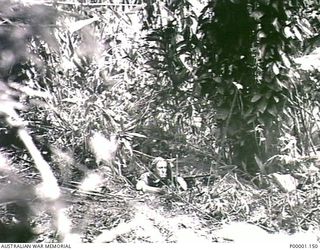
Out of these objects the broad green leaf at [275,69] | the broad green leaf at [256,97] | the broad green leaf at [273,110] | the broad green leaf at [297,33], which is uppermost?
the broad green leaf at [297,33]

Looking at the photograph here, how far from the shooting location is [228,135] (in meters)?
1.52

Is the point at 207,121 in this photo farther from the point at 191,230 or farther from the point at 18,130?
the point at 18,130

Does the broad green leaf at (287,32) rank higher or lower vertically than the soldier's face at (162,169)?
higher

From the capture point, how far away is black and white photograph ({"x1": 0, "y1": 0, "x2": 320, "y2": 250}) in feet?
4.86

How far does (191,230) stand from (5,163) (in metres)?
0.48

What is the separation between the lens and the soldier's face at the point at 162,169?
1.51 m

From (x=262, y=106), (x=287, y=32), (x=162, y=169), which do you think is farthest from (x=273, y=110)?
(x=162, y=169)

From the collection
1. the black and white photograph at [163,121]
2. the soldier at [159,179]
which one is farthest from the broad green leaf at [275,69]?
the soldier at [159,179]

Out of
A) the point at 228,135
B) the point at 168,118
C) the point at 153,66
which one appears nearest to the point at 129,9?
the point at 153,66

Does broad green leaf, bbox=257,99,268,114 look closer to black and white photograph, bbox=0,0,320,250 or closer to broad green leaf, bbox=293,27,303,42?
black and white photograph, bbox=0,0,320,250

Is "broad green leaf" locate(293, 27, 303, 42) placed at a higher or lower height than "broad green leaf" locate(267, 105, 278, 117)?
higher

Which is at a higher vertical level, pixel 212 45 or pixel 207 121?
pixel 212 45

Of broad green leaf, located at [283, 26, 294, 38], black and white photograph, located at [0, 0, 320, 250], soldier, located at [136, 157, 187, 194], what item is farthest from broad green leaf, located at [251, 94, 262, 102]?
soldier, located at [136, 157, 187, 194]

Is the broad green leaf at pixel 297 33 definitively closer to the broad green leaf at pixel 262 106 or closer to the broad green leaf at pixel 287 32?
the broad green leaf at pixel 287 32
